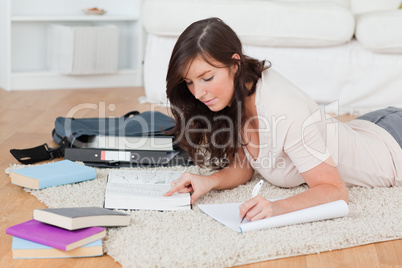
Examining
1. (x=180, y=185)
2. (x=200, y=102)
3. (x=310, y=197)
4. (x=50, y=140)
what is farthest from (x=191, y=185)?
(x=50, y=140)

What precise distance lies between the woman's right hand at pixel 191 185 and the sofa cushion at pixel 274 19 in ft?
4.65

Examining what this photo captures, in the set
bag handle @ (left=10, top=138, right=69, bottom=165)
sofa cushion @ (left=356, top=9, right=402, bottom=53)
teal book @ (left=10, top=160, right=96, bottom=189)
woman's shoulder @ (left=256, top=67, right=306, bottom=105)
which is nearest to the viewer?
woman's shoulder @ (left=256, top=67, right=306, bottom=105)

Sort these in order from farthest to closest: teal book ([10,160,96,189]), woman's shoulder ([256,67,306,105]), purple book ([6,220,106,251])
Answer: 1. teal book ([10,160,96,189])
2. woman's shoulder ([256,67,306,105])
3. purple book ([6,220,106,251])

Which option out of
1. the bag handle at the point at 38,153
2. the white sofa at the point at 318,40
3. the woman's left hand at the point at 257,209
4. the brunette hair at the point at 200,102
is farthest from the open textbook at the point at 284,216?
the white sofa at the point at 318,40

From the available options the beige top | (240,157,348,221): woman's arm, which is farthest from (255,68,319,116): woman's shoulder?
(240,157,348,221): woman's arm

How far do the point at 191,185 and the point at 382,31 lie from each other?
1638mm

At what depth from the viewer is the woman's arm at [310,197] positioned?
1444 millimetres

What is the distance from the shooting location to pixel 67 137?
213cm

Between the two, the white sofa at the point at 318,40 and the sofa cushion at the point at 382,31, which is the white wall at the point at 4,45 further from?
the sofa cushion at the point at 382,31

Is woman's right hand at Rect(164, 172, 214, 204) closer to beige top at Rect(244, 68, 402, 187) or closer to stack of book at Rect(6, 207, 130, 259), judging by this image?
beige top at Rect(244, 68, 402, 187)

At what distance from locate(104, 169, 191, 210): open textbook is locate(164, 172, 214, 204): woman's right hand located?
0.05ft

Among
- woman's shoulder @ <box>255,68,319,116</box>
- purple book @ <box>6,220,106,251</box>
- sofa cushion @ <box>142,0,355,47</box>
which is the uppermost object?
woman's shoulder @ <box>255,68,319,116</box>

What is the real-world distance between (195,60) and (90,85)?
2.38 metres

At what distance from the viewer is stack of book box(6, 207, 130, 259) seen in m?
1.29
